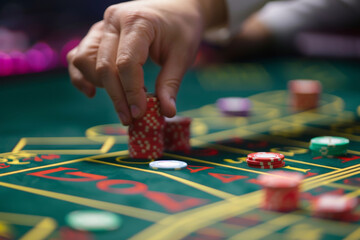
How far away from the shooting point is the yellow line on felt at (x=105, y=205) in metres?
1.74

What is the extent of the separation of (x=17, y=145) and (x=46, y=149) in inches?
7.7

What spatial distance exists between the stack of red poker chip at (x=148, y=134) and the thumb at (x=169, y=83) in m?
0.04

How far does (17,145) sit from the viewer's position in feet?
9.43

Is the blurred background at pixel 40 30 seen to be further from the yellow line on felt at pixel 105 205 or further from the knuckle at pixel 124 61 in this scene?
the yellow line on felt at pixel 105 205

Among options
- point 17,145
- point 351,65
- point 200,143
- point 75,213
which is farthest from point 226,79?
point 75,213

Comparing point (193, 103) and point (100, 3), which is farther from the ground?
point (100, 3)

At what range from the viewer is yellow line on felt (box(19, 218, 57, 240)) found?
5.14ft

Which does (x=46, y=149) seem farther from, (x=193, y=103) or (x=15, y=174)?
(x=193, y=103)

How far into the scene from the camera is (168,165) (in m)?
2.33

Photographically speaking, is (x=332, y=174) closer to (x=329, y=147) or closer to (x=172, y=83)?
(x=329, y=147)

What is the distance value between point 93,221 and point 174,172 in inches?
26.6

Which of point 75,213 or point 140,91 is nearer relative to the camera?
point 75,213

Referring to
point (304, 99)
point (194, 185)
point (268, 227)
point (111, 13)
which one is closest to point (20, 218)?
point (194, 185)

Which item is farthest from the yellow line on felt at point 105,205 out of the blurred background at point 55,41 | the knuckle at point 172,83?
the blurred background at point 55,41
